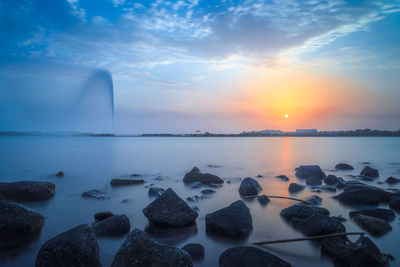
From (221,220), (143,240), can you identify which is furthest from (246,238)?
(143,240)

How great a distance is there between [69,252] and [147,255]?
5.29ft

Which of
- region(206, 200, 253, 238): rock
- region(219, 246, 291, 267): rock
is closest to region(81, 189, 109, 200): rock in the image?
region(206, 200, 253, 238): rock

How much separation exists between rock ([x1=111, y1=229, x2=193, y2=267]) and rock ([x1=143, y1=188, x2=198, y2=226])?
113 inches

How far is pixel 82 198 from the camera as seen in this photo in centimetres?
1188

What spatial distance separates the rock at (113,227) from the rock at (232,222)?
2509 millimetres

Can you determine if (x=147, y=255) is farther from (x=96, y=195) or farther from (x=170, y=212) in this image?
(x=96, y=195)

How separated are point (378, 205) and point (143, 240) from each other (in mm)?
9849

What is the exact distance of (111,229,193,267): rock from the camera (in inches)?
182

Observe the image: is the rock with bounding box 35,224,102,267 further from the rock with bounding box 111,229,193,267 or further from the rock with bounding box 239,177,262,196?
the rock with bounding box 239,177,262,196

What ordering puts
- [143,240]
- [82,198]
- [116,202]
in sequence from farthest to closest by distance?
[82,198] < [116,202] < [143,240]

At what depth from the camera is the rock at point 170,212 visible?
7.66 metres

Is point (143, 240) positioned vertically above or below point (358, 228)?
above

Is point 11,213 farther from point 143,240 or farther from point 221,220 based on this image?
point 221,220

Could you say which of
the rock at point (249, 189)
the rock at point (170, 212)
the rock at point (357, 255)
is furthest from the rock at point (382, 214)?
the rock at point (170, 212)
